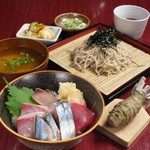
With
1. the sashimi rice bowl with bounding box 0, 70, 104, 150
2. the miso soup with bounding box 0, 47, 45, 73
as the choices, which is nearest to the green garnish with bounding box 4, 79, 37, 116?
the sashimi rice bowl with bounding box 0, 70, 104, 150

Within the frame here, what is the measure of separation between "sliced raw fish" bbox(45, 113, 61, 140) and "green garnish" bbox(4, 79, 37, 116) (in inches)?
5.7

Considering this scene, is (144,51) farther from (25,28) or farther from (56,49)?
(25,28)

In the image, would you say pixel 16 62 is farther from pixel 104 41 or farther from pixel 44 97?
pixel 104 41

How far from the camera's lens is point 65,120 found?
3.09ft

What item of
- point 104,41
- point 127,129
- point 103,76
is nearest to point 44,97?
point 127,129

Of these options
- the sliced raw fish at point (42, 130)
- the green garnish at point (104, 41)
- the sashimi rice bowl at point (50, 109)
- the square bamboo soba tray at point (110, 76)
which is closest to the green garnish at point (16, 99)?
the sashimi rice bowl at point (50, 109)

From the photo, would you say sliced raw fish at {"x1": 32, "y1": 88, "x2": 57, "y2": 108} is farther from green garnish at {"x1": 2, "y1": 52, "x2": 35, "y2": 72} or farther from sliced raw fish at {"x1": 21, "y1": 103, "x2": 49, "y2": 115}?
green garnish at {"x1": 2, "y1": 52, "x2": 35, "y2": 72}

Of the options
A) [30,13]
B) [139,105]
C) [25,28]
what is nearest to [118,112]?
[139,105]

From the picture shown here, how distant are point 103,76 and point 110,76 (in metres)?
0.04

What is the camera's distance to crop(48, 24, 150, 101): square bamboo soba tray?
53.2 inches

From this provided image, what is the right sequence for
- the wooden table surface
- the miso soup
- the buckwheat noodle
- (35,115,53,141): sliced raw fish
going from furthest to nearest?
the wooden table surface → the buckwheat noodle → the miso soup → (35,115,53,141): sliced raw fish


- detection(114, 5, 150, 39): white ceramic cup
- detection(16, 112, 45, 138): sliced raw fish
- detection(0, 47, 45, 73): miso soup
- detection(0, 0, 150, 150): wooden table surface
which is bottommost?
detection(0, 0, 150, 150): wooden table surface

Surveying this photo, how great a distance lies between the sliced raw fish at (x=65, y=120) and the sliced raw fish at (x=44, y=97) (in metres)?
0.09

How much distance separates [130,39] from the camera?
5.67 feet
